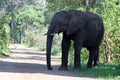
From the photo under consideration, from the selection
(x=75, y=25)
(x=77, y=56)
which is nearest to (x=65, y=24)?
(x=75, y=25)

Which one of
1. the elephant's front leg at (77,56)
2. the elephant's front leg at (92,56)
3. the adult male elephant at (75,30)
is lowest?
the elephant's front leg at (92,56)

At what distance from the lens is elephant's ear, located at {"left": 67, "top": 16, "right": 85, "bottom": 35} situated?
2039cm

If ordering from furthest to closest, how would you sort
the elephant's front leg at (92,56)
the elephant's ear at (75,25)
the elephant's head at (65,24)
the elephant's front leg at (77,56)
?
the elephant's front leg at (92,56), the elephant's front leg at (77,56), the elephant's ear at (75,25), the elephant's head at (65,24)

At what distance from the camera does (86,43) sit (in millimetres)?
21812

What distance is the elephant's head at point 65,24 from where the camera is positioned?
20.1 m

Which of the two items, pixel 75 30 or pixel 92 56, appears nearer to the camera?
pixel 75 30

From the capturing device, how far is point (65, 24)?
807 inches

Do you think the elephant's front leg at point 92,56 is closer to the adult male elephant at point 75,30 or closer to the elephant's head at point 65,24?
the adult male elephant at point 75,30

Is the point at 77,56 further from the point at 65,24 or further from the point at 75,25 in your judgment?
the point at 65,24

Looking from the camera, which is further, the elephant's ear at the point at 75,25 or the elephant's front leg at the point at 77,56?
the elephant's front leg at the point at 77,56

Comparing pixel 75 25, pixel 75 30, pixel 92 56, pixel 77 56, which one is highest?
pixel 75 25

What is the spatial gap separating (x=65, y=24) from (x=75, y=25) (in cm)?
49

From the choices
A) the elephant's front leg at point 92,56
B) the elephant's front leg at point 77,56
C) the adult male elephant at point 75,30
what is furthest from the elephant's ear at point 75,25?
the elephant's front leg at point 92,56

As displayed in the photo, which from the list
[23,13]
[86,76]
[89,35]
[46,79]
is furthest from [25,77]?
[23,13]
